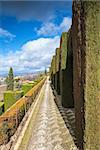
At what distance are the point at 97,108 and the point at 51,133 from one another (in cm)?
345

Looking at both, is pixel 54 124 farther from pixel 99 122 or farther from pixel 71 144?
pixel 99 122

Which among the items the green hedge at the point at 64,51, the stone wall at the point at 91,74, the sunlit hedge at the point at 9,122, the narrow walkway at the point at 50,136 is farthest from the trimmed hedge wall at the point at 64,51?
the stone wall at the point at 91,74

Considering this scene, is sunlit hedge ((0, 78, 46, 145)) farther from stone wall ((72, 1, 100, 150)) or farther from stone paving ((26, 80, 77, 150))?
stone wall ((72, 1, 100, 150))

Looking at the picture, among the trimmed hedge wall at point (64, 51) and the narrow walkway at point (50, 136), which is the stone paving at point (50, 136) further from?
the trimmed hedge wall at point (64, 51)

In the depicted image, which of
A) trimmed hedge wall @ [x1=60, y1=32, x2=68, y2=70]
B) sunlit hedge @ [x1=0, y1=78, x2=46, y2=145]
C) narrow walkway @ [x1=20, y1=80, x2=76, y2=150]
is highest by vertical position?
trimmed hedge wall @ [x1=60, y1=32, x2=68, y2=70]

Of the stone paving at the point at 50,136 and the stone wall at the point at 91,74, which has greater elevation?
the stone wall at the point at 91,74

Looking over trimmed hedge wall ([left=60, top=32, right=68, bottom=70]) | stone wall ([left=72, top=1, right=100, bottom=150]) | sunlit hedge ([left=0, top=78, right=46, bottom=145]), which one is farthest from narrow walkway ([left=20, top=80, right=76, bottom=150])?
trimmed hedge wall ([left=60, top=32, right=68, bottom=70])

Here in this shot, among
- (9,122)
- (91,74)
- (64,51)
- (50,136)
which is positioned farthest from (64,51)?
(91,74)

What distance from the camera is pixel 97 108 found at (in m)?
5.43

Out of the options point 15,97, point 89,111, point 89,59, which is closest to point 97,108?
point 89,111

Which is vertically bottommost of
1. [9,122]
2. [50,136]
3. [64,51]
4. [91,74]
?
[50,136]

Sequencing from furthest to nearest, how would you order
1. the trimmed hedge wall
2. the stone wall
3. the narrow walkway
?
1. the trimmed hedge wall
2. the narrow walkway
3. the stone wall

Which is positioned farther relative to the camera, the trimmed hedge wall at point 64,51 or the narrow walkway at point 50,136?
the trimmed hedge wall at point 64,51

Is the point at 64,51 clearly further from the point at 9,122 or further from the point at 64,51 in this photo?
the point at 9,122
